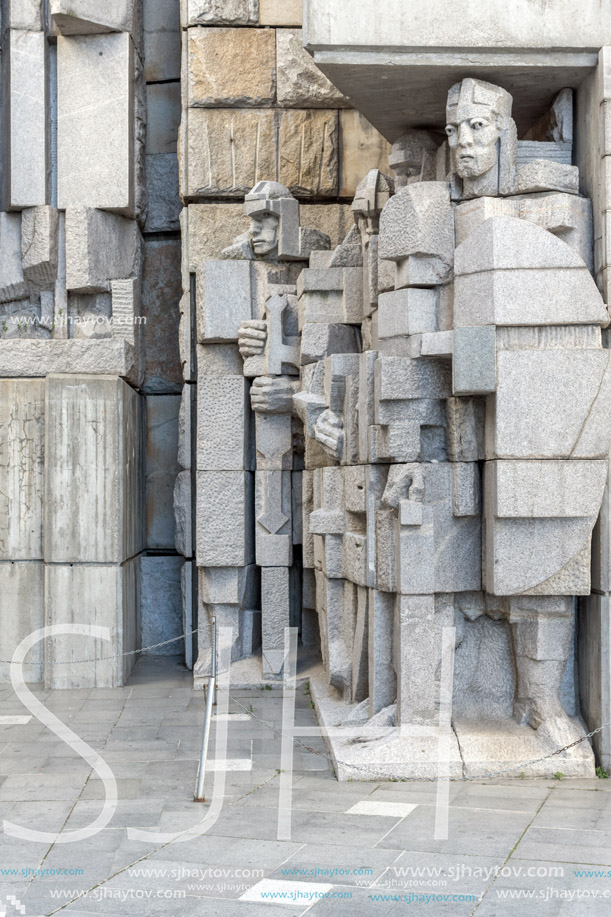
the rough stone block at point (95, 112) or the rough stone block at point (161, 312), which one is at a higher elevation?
the rough stone block at point (95, 112)

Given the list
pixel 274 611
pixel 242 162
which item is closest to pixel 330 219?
pixel 242 162

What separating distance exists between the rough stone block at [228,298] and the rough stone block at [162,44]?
246 cm

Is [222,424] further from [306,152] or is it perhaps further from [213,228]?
[306,152]

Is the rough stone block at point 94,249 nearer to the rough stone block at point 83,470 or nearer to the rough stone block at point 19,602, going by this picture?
the rough stone block at point 83,470

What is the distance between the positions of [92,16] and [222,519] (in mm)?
4346

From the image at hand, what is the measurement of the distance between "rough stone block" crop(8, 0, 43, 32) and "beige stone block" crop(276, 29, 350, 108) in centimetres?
206

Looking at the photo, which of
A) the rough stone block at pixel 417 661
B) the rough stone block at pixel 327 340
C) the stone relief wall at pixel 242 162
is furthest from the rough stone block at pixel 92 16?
the rough stone block at pixel 417 661

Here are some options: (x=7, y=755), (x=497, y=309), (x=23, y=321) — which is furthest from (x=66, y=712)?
(x=497, y=309)

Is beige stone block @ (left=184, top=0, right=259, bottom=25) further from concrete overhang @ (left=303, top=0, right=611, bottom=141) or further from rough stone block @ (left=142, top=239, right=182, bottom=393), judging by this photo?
concrete overhang @ (left=303, top=0, right=611, bottom=141)

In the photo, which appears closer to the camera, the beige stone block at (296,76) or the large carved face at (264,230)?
the large carved face at (264,230)

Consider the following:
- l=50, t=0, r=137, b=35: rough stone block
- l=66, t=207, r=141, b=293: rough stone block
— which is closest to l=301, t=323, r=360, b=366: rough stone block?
l=66, t=207, r=141, b=293: rough stone block

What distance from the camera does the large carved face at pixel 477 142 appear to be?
602 centimetres

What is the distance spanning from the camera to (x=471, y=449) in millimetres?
6156

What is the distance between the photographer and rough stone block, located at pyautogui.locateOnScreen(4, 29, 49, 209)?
8.91 metres
